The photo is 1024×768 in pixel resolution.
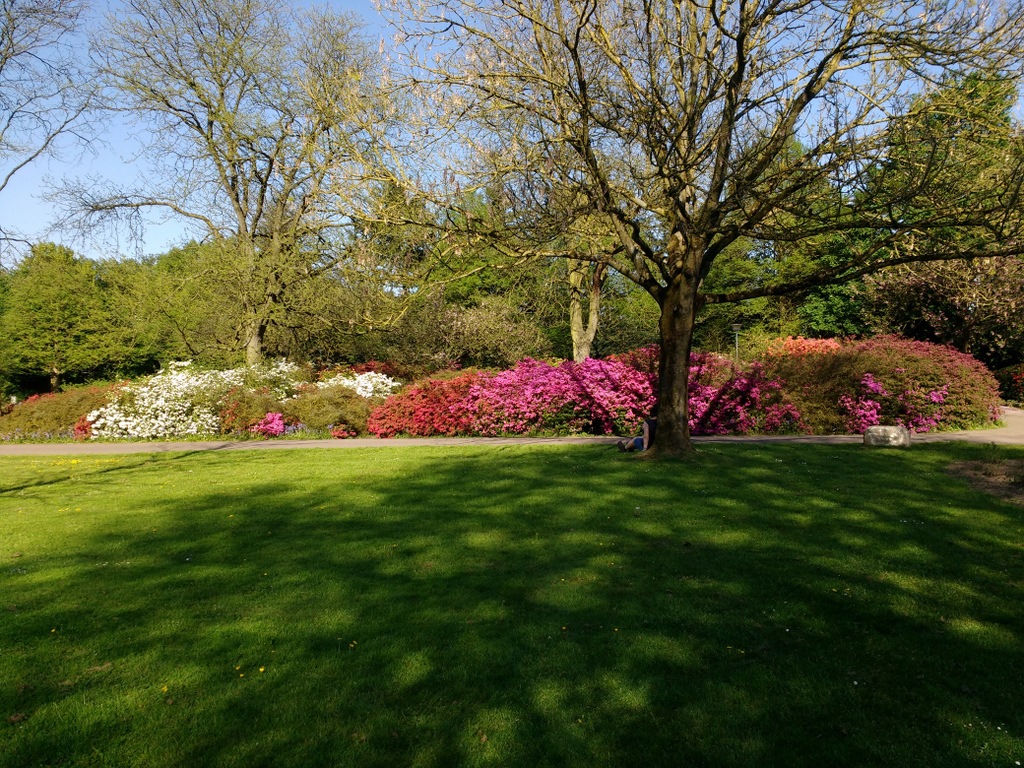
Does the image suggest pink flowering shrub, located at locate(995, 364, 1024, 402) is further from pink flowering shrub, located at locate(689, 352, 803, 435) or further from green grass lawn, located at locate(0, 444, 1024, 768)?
green grass lawn, located at locate(0, 444, 1024, 768)

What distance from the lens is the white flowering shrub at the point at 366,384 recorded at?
18578 millimetres

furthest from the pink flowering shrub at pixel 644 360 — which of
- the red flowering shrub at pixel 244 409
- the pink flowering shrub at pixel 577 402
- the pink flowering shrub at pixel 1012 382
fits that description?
the pink flowering shrub at pixel 1012 382

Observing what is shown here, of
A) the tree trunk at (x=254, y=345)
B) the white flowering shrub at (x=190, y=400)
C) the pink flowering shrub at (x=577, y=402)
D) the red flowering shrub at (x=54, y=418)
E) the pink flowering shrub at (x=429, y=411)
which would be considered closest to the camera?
the pink flowering shrub at (x=577, y=402)

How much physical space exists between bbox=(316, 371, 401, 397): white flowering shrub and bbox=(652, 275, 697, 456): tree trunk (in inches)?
373

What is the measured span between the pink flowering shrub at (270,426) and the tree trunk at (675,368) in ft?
33.4

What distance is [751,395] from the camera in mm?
14906

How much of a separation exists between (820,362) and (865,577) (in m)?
10.7

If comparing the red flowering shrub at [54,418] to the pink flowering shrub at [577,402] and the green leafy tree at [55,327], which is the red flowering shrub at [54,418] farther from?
the green leafy tree at [55,327]

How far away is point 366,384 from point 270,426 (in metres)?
2.85

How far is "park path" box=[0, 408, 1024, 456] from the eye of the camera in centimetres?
1314

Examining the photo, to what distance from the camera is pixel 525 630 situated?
14.7ft

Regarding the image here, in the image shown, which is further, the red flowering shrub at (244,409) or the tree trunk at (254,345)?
the tree trunk at (254,345)

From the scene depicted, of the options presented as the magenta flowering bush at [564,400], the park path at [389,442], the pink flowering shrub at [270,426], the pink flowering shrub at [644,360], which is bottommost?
the park path at [389,442]

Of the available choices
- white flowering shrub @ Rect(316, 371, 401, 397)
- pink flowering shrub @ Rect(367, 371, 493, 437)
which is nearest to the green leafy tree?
white flowering shrub @ Rect(316, 371, 401, 397)
